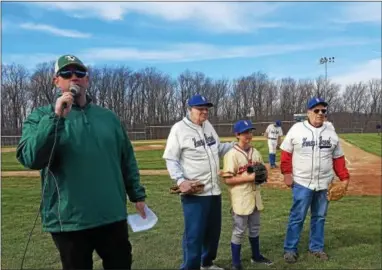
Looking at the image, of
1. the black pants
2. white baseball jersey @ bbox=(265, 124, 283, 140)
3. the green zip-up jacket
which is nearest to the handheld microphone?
the green zip-up jacket

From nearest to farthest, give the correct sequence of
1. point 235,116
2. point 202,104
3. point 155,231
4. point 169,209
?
point 202,104
point 155,231
point 169,209
point 235,116

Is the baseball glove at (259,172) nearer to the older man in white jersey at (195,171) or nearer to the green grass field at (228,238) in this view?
the older man in white jersey at (195,171)

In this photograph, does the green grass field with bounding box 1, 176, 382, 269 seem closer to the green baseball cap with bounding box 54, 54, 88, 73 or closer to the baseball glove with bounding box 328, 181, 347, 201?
the baseball glove with bounding box 328, 181, 347, 201

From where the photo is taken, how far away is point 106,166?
2.61 metres

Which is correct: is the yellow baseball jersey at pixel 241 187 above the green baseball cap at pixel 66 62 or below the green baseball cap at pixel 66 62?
below

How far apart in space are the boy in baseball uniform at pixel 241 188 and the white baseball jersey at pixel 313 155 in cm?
54

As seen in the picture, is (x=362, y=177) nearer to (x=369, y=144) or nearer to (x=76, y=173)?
(x=76, y=173)

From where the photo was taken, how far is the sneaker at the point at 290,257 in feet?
15.7

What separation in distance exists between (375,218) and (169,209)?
3.82 metres

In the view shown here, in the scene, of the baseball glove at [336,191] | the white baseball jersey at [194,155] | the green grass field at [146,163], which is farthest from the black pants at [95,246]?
the green grass field at [146,163]

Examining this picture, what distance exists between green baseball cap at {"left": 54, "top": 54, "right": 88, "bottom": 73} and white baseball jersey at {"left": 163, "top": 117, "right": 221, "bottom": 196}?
1.69m

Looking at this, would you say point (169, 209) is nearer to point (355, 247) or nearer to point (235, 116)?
point (355, 247)

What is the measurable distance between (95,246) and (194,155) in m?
1.70

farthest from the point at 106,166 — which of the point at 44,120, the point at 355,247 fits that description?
the point at 355,247
